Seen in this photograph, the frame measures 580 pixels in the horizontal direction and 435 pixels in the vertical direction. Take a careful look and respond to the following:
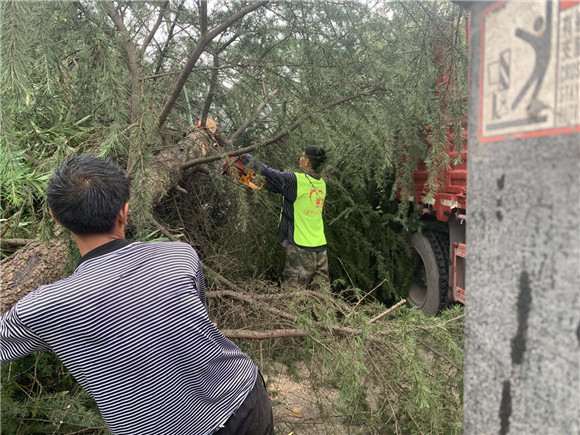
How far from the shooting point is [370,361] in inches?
89.9

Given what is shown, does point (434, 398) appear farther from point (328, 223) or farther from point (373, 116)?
point (328, 223)

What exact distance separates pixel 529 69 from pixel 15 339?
1.40 m

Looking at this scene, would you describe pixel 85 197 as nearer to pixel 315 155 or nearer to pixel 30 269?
pixel 30 269

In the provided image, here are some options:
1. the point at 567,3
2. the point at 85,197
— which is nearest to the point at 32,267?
the point at 85,197

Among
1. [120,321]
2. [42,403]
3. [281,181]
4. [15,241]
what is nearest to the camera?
[120,321]

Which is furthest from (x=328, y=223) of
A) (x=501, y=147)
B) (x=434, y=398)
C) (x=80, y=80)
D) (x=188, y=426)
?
(x=501, y=147)

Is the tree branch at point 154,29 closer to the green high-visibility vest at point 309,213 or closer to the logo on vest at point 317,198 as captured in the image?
the green high-visibility vest at point 309,213

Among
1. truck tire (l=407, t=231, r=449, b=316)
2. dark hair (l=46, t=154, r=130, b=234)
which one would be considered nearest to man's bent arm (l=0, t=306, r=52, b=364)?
dark hair (l=46, t=154, r=130, b=234)

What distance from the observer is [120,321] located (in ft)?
3.97

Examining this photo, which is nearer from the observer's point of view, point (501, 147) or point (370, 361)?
point (501, 147)

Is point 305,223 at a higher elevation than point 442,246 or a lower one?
higher

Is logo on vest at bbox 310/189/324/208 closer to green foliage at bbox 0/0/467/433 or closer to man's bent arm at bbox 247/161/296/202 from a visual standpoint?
man's bent arm at bbox 247/161/296/202

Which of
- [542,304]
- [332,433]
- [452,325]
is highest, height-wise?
[542,304]

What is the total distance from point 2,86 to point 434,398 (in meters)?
2.10
